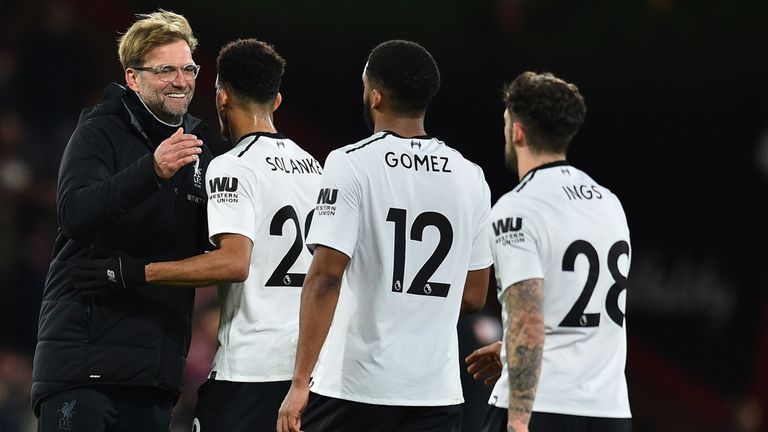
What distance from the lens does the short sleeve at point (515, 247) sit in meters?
4.13

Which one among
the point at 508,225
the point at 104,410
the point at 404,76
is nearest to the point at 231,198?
the point at 404,76

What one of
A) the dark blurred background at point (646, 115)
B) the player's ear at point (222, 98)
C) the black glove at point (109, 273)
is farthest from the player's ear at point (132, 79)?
the dark blurred background at point (646, 115)

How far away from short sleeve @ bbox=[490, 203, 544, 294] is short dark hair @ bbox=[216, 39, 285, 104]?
1.15 meters

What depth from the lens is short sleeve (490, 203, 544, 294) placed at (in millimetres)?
4133

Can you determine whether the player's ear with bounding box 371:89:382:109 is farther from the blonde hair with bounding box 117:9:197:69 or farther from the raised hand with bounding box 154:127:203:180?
the blonde hair with bounding box 117:9:197:69

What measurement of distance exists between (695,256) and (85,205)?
8764mm

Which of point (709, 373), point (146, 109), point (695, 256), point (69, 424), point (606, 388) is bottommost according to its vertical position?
point (709, 373)

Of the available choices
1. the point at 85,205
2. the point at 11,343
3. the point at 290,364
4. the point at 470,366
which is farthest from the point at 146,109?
the point at 11,343

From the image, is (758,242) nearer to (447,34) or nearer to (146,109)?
(447,34)

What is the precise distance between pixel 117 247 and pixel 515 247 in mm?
1496

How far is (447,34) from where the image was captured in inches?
489

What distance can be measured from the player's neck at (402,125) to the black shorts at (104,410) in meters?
1.32

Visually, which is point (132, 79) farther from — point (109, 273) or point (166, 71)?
point (109, 273)

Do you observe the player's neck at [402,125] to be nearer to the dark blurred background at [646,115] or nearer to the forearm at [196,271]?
the forearm at [196,271]
